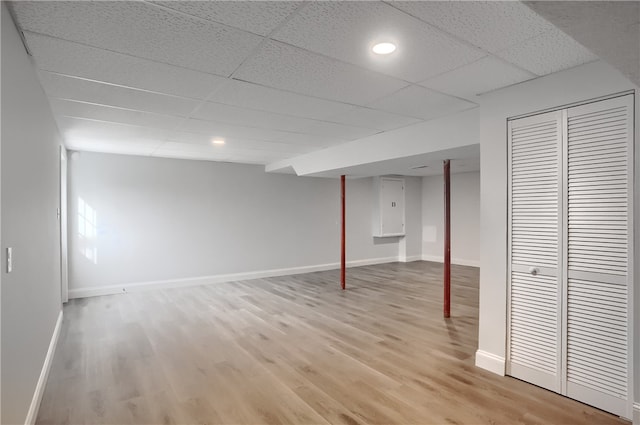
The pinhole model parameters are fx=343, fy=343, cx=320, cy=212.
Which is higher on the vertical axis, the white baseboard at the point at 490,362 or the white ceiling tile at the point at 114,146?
the white ceiling tile at the point at 114,146

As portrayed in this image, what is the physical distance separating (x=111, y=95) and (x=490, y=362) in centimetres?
407

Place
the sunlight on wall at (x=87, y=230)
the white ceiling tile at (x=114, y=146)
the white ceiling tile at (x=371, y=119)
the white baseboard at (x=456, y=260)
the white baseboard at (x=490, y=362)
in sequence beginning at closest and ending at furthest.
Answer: the white baseboard at (x=490, y=362)
the white ceiling tile at (x=371, y=119)
the white ceiling tile at (x=114, y=146)
the sunlight on wall at (x=87, y=230)
the white baseboard at (x=456, y=260)

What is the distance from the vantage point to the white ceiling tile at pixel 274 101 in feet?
9.58

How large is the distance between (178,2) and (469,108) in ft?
9.26

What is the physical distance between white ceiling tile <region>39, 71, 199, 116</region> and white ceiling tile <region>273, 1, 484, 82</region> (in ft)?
5.30

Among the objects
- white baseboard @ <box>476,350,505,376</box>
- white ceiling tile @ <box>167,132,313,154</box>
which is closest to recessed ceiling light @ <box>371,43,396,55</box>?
Answer: white baseboard @ <box>476,350,505,376</box>

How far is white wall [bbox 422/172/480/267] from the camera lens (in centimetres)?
848

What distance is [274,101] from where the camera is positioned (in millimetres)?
3223

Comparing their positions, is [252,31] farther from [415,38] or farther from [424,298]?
[424,298]

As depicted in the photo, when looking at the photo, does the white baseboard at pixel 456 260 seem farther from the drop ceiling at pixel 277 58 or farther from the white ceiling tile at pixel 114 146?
the white ceiling tile at pixel 114 146

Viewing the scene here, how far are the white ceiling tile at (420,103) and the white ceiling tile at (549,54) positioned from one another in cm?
74

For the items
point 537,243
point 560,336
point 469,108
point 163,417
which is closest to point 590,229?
point 537,243

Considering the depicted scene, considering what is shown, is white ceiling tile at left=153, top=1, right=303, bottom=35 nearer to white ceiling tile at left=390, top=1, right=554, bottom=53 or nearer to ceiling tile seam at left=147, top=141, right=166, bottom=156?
white ceiling tile at left=390, top=1, right=554, bottom=53

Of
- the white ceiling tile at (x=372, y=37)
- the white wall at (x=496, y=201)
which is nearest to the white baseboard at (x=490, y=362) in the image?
the white wall at (x=496, y=201)
